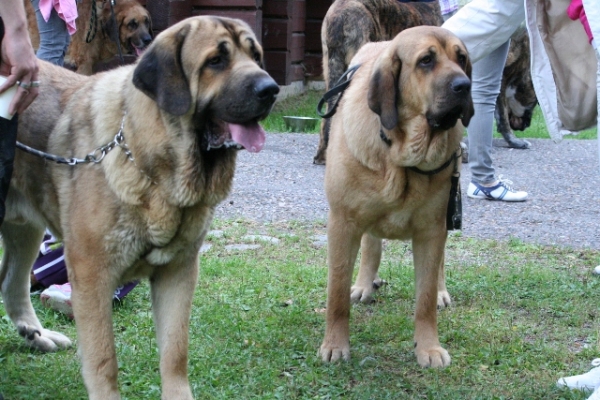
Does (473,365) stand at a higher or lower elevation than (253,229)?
higher

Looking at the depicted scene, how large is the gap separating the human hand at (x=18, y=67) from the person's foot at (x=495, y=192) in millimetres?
5142

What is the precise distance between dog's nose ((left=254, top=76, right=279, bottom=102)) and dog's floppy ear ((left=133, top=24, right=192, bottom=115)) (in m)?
0.26

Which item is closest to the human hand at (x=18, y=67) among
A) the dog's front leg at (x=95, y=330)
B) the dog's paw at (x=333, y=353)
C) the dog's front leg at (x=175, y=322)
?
the dog's front leg at (x=95, y=330)

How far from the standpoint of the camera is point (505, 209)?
23.9ft

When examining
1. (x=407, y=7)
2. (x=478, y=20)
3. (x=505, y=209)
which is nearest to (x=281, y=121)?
(x=407, y=7)

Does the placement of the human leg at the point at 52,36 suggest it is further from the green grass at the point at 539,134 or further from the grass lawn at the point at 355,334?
the green grass at the point at 539,134

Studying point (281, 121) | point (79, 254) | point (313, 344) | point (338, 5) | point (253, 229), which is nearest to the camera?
point (79, 254)

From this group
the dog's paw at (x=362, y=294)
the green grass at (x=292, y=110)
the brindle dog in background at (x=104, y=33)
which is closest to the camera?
the dog's paw at (x=362, y=294)

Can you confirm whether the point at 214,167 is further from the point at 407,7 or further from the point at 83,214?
the point at 407,7

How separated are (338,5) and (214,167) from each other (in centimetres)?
561

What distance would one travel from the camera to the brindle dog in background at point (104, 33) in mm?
8758

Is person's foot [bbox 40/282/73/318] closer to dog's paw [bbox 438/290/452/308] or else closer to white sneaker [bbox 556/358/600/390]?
dog's paw [bbox 438/290/452/308]

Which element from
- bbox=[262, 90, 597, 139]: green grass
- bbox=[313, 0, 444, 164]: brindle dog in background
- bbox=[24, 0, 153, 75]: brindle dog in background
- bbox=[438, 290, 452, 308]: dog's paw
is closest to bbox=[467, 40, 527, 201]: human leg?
bbox=[313, 0, 444, 164]: brindle dog in background

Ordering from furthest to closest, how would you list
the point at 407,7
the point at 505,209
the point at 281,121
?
the point at 281,121 → the point at 407,7 → the point at 505,209
